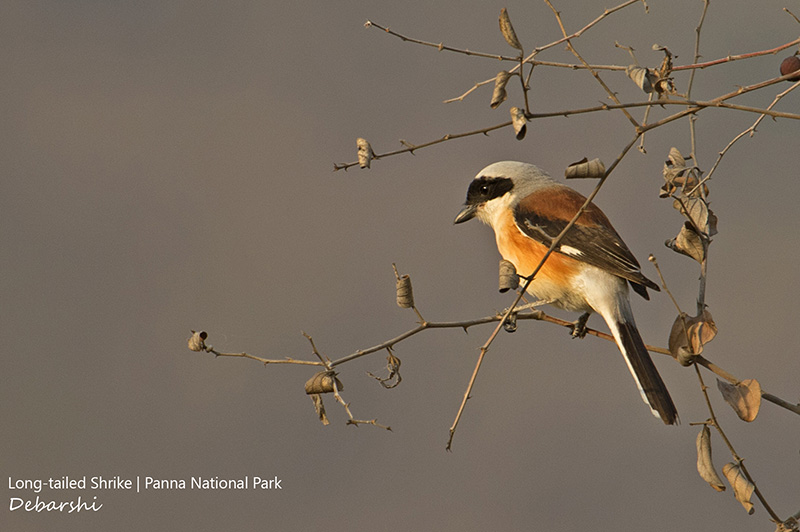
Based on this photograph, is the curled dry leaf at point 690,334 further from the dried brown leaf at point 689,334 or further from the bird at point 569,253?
the bird at point 569,253

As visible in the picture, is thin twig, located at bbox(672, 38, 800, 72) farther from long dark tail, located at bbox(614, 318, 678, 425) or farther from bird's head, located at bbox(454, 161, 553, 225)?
bird's head, located at bbox(454, 161, 553, 225)

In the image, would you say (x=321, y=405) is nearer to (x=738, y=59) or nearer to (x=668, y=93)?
(x=668, y=93)

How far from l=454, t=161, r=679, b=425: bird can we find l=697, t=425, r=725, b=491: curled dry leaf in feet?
2.02

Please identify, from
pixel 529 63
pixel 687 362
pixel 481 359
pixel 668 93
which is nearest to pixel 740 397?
pixel 687 362

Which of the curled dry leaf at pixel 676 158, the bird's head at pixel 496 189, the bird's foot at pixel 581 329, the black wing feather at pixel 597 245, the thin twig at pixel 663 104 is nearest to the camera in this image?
the thin twig at pixel 663 104

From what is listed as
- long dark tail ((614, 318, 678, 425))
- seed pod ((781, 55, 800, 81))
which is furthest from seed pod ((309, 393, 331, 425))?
seed pod ((781, 55, 800, 81))

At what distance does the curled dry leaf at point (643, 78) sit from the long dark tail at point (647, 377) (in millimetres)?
709

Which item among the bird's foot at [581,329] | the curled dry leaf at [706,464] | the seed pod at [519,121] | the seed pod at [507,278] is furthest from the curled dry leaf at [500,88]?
the bird's foot at [581,329]

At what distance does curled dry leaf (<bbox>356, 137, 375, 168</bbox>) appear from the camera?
1.37 metres

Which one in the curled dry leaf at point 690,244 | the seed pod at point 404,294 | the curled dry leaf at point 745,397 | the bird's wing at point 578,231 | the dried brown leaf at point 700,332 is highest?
the bird's wing at point 578,231

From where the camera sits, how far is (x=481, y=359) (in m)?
1.31

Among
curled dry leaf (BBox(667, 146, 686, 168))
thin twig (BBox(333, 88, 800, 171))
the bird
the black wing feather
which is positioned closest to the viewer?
thin twig (BBox(333, 88, 800, 171))

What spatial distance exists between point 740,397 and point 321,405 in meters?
0.72

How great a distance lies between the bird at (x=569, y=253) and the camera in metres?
2.04
